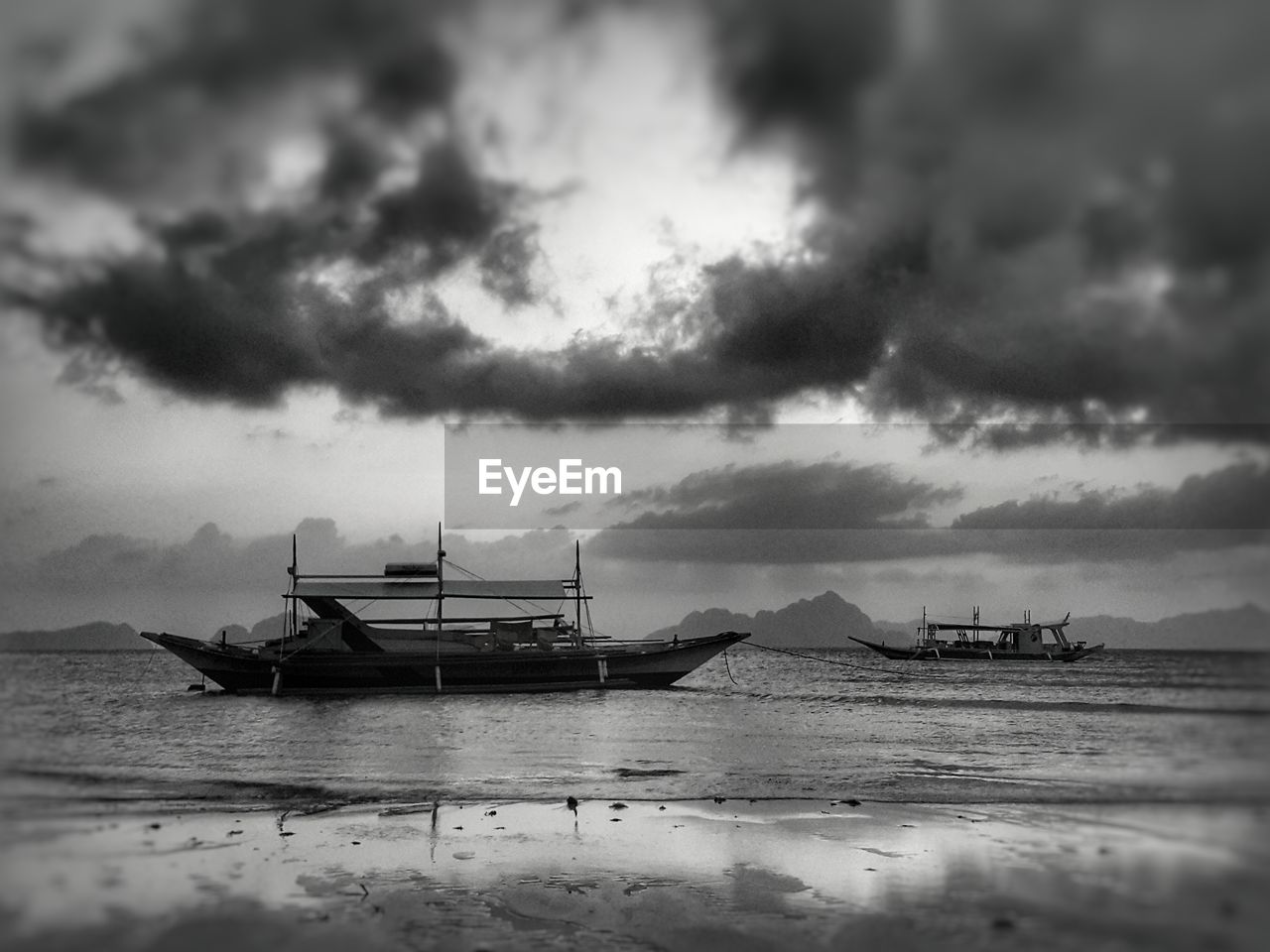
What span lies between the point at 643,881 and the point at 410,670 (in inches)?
1250

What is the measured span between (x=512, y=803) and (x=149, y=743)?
51.3ft

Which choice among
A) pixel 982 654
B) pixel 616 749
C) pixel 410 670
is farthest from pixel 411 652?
pixel 982 654

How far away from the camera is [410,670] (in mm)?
38406

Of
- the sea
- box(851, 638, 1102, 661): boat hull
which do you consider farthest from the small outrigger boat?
the sea

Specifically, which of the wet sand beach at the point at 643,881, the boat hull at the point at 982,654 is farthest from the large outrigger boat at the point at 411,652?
the boat hull at the point at 982,654

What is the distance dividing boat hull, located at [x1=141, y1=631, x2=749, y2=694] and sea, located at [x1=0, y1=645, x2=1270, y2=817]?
76 cm

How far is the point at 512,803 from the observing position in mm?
13188

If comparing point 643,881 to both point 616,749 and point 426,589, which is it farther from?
point 426,589

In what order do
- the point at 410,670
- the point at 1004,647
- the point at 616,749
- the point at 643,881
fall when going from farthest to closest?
the point at 1004,647 → the point at 410,670 → the point at 616,749 → the point at 643,881

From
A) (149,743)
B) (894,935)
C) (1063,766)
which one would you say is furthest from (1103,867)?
(149,743)

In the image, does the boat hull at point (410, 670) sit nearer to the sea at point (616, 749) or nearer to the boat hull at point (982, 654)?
the sea at point (616, 749)

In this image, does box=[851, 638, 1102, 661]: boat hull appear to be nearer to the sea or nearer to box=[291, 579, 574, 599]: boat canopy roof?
the sea

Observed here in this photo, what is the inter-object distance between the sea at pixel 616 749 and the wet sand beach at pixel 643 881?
3.66ft

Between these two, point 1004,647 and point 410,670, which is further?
point 1004,647
